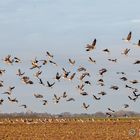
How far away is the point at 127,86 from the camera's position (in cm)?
3716

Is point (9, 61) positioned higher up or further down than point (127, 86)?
higher up

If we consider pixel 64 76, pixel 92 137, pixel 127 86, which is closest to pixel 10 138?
pixel 92 137

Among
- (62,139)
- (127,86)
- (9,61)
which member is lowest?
(62,139)

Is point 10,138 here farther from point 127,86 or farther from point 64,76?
point 127,86

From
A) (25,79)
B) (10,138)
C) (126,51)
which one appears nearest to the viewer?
(126,51)

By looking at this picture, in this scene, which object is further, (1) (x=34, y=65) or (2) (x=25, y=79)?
(2) (x=25, y=79)

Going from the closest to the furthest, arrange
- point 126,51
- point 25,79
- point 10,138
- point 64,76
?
point 126,51, point 64,76, point 25,79, point 10,138

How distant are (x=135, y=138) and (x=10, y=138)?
11.1 metres

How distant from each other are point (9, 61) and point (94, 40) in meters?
8.03

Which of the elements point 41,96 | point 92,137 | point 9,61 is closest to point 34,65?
point 9,61

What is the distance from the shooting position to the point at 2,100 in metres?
48.7

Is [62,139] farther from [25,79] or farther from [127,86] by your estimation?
[127,86]

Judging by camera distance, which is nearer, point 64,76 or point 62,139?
point 64,76

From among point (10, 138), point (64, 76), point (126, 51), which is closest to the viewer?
point (126, 51)
